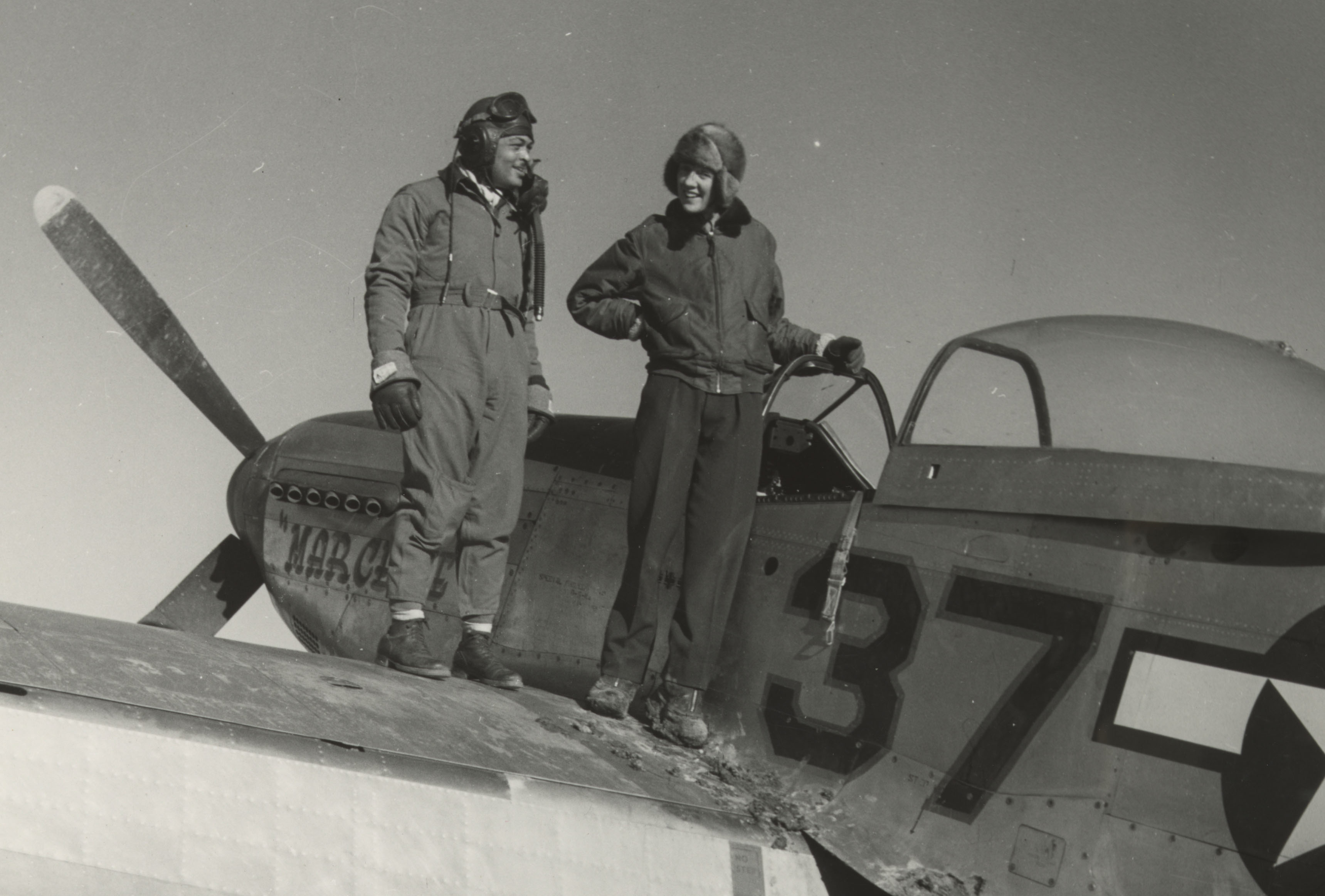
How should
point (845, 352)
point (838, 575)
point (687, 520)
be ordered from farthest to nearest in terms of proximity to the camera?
point (845, 352) < point (687, 520) < point (838, 575)

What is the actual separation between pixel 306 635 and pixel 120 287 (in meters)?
2.00

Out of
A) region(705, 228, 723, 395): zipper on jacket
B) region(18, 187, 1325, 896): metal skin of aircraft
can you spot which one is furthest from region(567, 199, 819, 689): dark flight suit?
region(18, 187, 1325, 896): metal skin of aircraft

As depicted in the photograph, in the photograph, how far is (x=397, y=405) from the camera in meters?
4.44

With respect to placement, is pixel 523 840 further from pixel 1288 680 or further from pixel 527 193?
pixel 527 193

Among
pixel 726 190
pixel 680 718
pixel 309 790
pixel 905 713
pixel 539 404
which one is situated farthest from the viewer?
pixel 539 404

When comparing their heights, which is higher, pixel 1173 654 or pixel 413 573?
pixel 1173 654

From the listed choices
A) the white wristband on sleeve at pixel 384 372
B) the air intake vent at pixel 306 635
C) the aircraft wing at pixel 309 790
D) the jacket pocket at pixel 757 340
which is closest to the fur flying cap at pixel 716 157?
the jacket pocket at pixel 757 340

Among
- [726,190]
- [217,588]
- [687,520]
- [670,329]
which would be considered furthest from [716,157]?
[217,588]

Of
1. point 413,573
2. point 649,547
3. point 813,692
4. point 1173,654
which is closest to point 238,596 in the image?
point 413,573

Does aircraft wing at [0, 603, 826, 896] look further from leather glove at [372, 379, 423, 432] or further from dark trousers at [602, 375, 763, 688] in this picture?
leather glove at [372, 379, 423, 432]

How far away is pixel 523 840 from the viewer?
355 centimetres

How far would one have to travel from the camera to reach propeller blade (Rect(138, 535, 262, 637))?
6809mm

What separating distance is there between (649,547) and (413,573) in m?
0.83

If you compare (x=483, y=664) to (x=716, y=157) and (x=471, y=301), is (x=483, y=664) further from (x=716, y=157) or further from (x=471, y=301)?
(x=716, y=157)
